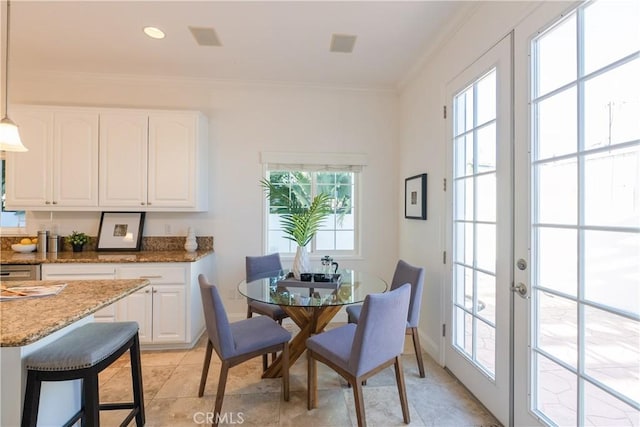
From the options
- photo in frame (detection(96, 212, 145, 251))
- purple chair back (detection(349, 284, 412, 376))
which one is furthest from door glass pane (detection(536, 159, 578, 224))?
photo in frame (detection(96, 212, 145, 251))

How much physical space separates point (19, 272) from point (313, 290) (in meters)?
2.73

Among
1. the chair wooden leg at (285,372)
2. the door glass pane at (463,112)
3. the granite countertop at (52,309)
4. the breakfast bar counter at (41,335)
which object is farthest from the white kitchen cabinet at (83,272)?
the door glass pane at (463,112)

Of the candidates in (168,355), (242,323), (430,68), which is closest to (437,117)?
(430,68)

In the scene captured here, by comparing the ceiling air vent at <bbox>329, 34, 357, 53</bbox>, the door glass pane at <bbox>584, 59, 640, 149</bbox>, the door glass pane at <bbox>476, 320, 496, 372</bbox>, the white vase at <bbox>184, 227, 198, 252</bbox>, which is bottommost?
the door glass pane at <bbox>476, 320, 496, 372</bbox>

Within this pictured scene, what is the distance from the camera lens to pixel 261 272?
301 cm

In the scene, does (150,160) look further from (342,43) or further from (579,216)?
(579,216)

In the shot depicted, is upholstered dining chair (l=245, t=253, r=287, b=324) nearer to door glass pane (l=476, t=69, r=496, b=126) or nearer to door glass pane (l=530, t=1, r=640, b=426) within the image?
door glass pane (l=530, t=1, r=640, b=426)

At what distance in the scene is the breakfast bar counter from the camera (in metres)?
1.12

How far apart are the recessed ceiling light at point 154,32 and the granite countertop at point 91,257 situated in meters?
2.01

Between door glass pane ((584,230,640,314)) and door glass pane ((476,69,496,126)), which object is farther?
door glass pane ((476,69,496,126))

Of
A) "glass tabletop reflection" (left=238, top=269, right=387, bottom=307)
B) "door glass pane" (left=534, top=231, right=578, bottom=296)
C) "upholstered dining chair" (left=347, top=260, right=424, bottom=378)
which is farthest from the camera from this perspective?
"upholstered dining chair" (left=347, top=260, right=424, bottom=378)

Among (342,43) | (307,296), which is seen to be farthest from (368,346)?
(342,43)

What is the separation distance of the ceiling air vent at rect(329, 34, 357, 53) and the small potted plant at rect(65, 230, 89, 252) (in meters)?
3.28

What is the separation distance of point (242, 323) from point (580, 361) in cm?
199
